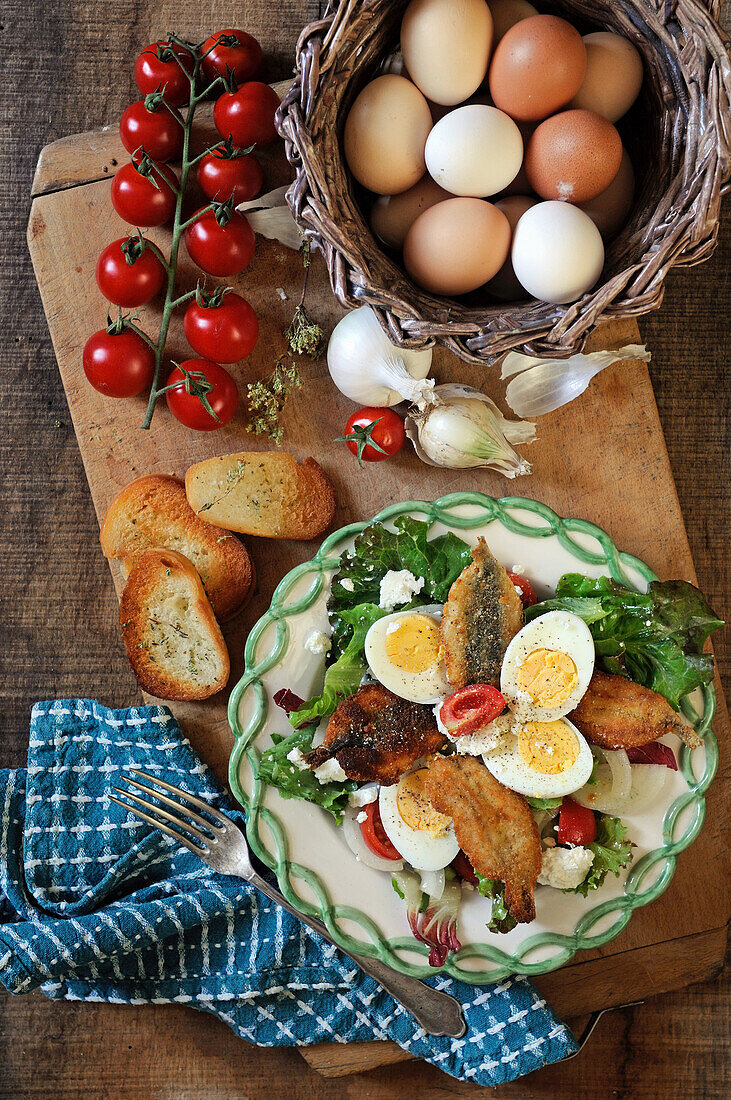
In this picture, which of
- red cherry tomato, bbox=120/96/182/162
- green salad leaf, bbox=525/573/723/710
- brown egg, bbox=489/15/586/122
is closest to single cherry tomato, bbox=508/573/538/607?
green salad leaf, bbox=525/573/723/710

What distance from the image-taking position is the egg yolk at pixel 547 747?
139cm

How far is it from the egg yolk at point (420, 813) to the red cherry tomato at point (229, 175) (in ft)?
3.82

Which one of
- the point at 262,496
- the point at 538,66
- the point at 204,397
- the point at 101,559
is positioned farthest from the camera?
the point at 101,559

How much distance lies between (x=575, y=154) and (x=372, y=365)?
0.50m

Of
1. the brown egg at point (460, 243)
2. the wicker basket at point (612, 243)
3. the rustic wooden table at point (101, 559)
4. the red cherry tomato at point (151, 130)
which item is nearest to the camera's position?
the wicker basket at point (612, 243)

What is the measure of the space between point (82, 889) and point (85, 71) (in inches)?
70.1

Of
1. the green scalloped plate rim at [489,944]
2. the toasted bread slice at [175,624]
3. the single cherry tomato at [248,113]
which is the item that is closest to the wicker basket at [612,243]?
the single cherry tomato at [248,113]

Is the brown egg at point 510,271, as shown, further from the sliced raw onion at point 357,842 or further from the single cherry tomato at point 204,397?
the sliced raw onion at point 357,842

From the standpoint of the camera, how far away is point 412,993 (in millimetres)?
1595

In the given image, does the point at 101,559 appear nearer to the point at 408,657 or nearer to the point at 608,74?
the point at 408,657

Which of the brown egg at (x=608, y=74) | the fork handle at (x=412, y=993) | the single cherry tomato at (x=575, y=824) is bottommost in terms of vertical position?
the fork handle at (x=412, y=993)

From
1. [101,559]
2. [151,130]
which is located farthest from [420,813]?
[151,130]

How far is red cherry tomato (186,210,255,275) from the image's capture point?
1.57 m

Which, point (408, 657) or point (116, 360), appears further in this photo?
point (116, 360)
